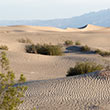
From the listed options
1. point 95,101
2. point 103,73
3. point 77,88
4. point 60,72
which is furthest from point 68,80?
point 60,72

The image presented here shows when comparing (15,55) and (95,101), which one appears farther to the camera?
(15,55)

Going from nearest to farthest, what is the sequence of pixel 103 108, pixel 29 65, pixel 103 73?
pixel 103 108 < pixel 103 73 < pixel 29 65

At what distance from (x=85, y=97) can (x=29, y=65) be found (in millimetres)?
9156

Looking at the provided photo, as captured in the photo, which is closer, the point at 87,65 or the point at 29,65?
the point at 87,65

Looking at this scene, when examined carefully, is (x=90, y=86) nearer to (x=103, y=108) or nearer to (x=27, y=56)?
(x=103, y=108)

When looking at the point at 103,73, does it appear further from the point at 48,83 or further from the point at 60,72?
the point at 60,72

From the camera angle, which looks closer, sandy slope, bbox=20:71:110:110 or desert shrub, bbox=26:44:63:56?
sandy slope, bbox=20:71:110:110

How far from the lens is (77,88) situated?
36.0ft

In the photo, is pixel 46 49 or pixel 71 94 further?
pixel 46 49

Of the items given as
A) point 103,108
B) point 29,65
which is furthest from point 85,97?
point 29,65

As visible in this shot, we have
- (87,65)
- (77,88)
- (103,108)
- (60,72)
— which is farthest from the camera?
(60,72)

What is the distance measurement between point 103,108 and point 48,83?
336 centimetres

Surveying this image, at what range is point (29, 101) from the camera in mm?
9625

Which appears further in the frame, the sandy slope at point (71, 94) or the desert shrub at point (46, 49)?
the desert shrub at point (46, 49)
